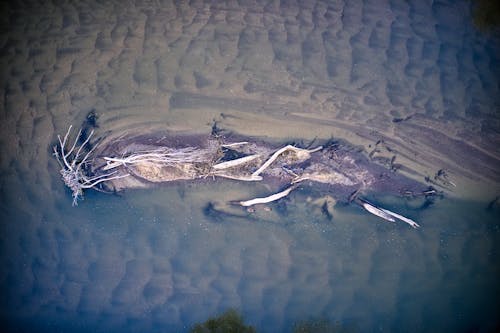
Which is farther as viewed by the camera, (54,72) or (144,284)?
(54,72)

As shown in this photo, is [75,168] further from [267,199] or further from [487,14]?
[487,14]

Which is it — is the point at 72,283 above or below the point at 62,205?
below

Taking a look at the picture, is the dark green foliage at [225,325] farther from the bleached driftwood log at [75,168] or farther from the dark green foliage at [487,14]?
the dark green foliage at [487,14]

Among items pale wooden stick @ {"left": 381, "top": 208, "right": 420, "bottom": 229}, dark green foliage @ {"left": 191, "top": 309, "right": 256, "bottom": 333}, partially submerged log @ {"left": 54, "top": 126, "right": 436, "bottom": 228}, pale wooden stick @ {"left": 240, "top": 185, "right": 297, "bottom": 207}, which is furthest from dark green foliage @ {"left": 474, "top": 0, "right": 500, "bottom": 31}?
dark green foliage @ {"left": 191, "top": 309, "right": 256, "bottom": 333}

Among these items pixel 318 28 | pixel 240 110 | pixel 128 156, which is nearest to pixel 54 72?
pixel 128 156

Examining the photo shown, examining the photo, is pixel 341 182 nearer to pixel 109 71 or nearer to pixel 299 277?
pixel 299 277

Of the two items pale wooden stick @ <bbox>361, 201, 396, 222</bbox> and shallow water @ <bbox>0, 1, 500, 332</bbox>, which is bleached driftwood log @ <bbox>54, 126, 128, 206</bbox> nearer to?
shallow water @ <bbox>0, 1, 500, 332</bbox>

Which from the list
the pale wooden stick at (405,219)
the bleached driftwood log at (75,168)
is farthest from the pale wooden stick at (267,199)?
the bleached driftwood log at (75,168)
